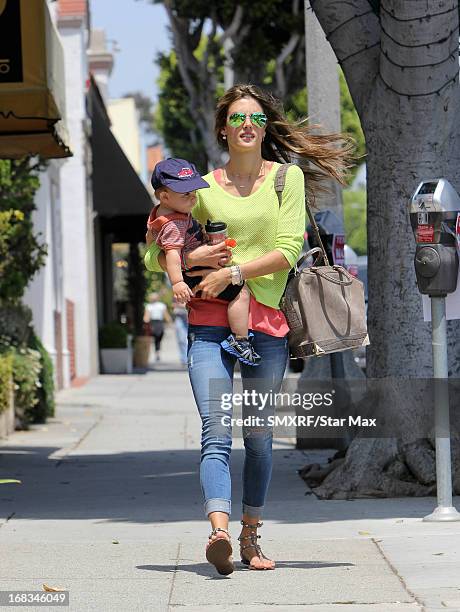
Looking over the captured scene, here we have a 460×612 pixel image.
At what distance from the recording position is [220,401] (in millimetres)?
5855

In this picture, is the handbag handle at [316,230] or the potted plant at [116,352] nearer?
the handbag handle at [316,230]

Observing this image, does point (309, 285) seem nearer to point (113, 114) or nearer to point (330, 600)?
point (330, 600)

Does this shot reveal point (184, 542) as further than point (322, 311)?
Yes

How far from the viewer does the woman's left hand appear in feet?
19.0

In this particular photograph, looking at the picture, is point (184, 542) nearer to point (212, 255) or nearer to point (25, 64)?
point (212, 255)

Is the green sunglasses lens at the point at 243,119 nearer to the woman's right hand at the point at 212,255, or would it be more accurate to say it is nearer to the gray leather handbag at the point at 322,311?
the gray leather handbag at the point at 322,311

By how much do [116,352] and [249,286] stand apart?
837 inches

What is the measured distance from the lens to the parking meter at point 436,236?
718cm

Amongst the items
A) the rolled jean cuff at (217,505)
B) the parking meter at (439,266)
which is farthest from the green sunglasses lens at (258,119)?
the rolled jean cuff at (217,505)

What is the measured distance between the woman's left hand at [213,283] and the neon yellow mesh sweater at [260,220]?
0.52 feet

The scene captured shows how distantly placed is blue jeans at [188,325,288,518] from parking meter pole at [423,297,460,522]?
→ 1580mm

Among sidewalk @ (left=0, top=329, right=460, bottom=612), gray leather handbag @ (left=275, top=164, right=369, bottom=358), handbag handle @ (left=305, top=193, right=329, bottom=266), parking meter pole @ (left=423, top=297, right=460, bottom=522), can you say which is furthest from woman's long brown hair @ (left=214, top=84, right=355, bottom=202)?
sidewalk @ (left=0, top=329, right=460, bottom=612)

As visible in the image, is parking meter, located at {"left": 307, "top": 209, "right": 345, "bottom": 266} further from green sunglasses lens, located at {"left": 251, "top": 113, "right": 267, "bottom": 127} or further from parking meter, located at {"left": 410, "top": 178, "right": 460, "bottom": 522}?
green sunglasses lens, located at {"left": 251, "top": 113, "right": 267, "bottom": 127}

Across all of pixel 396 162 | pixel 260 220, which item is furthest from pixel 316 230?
pixel 396 162
